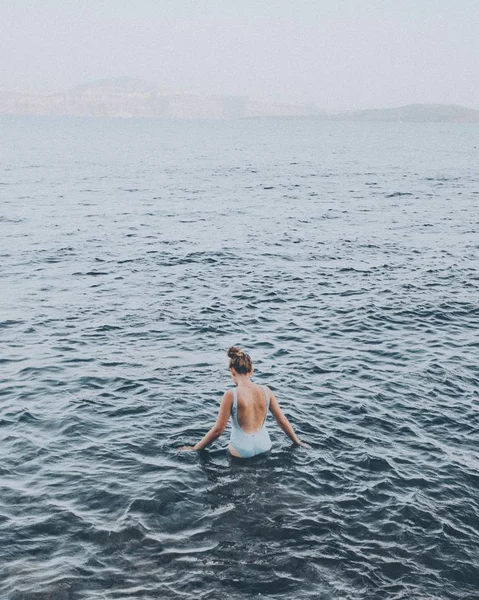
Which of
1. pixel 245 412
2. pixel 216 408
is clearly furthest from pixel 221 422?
pixel 216 408

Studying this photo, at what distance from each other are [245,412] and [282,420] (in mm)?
1044

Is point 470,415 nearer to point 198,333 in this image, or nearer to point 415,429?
point 415,429

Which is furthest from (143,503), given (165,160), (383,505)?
(165,160)

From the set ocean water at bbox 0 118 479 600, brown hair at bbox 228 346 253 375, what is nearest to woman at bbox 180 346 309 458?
brown hair at bbox 228 346 253 375

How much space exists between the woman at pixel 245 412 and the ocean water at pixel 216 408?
0.43m

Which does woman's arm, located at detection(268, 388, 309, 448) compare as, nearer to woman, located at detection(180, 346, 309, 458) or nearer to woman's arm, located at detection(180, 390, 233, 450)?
woman, located at detection(180, 346, 309, 458)

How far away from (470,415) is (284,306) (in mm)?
11856

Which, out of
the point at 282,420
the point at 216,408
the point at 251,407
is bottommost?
the point at 216,408

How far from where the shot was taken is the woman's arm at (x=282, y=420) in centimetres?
1491

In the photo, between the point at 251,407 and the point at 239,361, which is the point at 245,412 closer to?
the point at 251,407

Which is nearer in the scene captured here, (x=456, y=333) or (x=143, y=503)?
(x=143, y=503)

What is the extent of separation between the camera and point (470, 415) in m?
17.9

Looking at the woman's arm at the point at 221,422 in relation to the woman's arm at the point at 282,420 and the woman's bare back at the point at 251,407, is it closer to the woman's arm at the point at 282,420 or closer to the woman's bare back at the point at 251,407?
the woman's bare back at the point at 251,407

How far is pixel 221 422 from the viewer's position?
1488 cm
